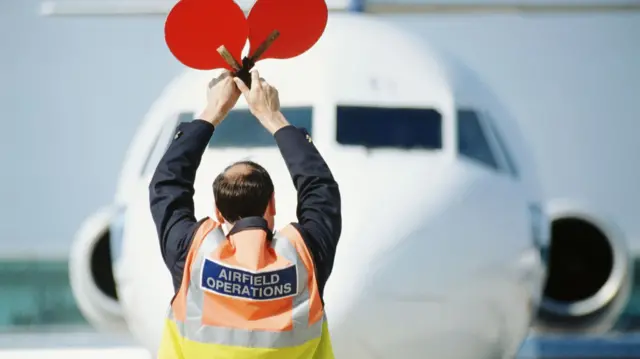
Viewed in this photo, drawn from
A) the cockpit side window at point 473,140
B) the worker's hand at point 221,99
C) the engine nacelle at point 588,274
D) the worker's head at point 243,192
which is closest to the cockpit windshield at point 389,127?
the cockpit side window at point 473,140

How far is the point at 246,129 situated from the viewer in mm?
5484

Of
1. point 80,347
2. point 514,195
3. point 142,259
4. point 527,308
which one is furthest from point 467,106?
point 80,347

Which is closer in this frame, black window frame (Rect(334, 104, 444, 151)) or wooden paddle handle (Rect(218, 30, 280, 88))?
wooden paddle handle (Rect(218, 30, 280, 88))

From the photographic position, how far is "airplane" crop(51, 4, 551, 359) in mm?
4477

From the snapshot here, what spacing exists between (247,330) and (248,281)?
0.37 ft

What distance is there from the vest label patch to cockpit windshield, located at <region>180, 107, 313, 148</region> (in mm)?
2732

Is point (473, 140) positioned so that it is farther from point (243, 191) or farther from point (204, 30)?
point (243, 191)

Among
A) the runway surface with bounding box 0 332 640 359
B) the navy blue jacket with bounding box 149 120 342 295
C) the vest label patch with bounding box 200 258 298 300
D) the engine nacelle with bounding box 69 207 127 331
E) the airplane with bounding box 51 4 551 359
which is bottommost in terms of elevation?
the runway surface with bounding box 0 332 640 359

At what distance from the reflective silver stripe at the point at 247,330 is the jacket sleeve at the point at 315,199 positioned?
9 centimetres

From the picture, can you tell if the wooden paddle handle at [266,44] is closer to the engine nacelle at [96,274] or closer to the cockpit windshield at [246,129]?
the cockpit windshield at [246,129]

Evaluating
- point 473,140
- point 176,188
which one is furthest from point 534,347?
point 176,188

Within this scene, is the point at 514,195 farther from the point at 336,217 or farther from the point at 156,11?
the point at 156,11

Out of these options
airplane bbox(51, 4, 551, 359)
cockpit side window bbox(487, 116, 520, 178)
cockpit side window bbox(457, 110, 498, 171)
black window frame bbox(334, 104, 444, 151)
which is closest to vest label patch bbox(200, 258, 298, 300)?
airplane bbox(51, 4, 551, 359)

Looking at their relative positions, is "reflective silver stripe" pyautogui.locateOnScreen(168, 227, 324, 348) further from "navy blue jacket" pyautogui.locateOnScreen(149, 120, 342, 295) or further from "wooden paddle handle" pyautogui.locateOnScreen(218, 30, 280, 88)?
"wooden paddle handle" pyautogui.locateOnScreen(218, 30, 280, 88)
